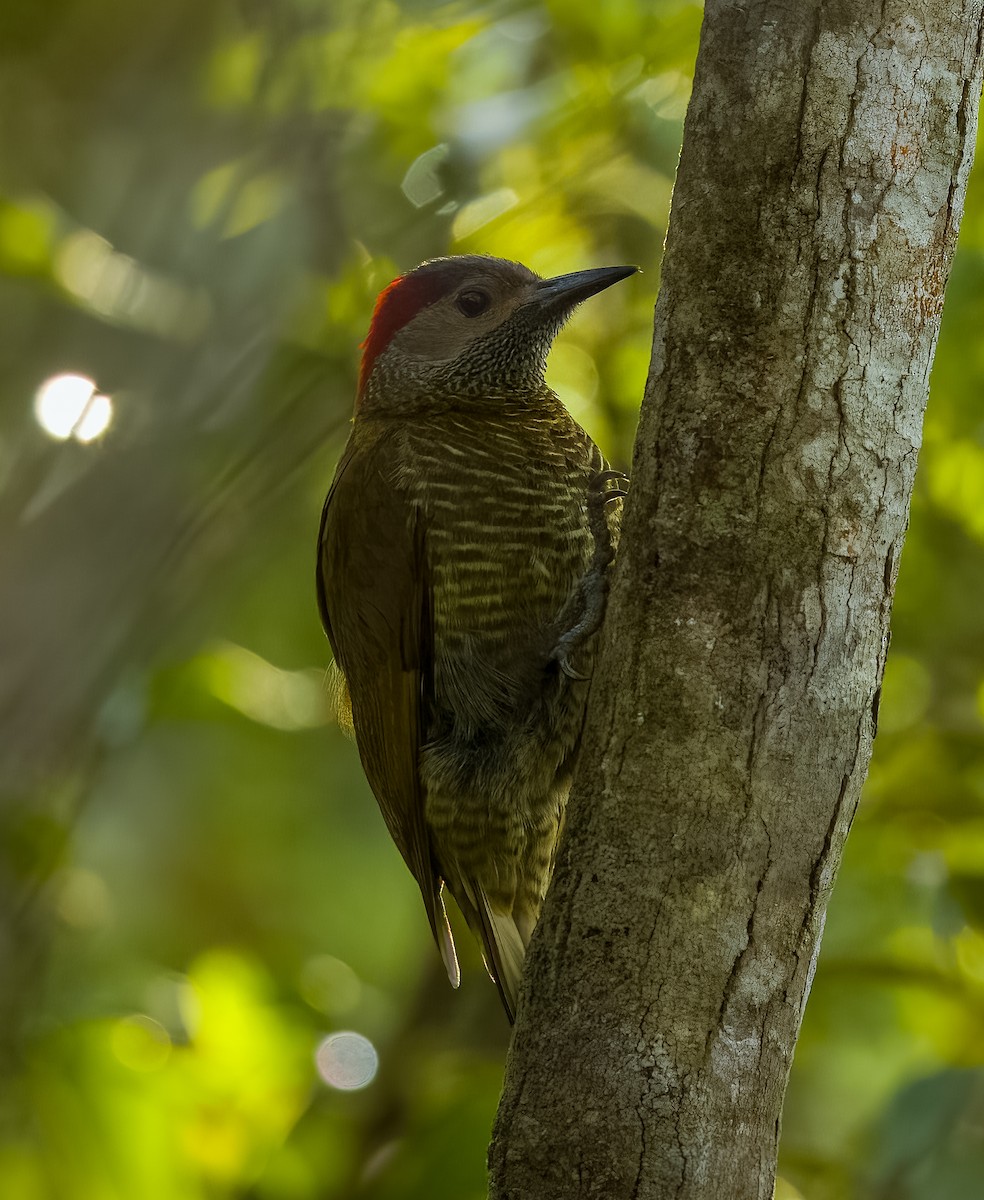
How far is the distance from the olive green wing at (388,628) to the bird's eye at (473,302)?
0.61 m

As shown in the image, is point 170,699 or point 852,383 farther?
point 170,699

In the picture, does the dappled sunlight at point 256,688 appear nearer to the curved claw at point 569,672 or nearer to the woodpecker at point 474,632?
the woodpecker at point 474,632

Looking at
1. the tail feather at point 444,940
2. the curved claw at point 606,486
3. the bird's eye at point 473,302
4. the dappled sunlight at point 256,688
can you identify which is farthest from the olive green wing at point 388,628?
the bird's eye at point 473,302

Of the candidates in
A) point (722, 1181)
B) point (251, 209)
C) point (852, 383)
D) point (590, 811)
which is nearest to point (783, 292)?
point (852, 383)

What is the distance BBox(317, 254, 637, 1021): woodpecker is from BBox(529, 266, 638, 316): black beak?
0.24 feet

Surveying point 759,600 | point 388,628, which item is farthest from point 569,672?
point 759,600

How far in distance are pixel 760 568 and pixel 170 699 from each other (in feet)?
4.78

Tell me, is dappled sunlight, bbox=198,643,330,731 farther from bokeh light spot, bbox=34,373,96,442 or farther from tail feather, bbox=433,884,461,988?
bokeh light spot, bbox=34,373,96,442

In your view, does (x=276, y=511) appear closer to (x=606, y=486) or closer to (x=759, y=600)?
(x=606, y=486)

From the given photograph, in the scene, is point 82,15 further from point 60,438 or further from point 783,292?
point 783,292

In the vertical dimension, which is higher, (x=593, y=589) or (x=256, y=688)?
(x=593, y=589)

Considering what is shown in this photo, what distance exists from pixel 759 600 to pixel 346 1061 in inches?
61.8

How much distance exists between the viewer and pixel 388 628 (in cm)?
297

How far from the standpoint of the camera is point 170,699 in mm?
2838
